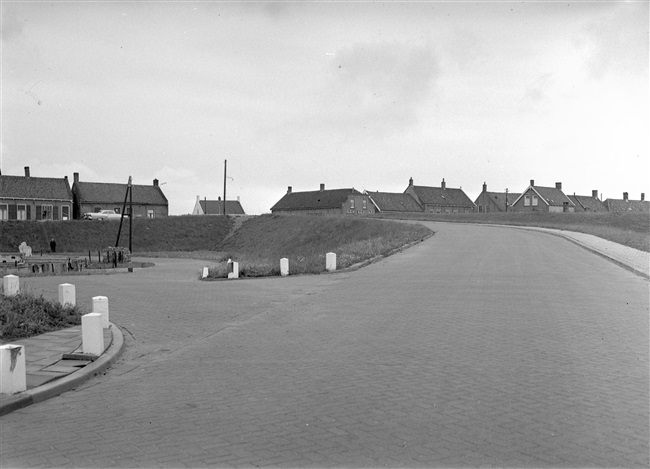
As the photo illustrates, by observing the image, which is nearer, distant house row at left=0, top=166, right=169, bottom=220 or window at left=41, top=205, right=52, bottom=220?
distant house row at left=0, top=166, right=169, bottom=220

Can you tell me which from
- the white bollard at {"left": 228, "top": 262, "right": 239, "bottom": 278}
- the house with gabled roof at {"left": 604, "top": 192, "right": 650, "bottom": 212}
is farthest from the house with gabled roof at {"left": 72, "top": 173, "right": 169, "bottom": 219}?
the house with gabled roof at {"left": 604, "top": 192, "right": 650, "bottom": 212}

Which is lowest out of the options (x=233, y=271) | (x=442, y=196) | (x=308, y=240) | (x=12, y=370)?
(x=308, y=240)

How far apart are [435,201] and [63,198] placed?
214ft

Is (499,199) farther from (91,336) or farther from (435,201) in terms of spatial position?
(91,336)

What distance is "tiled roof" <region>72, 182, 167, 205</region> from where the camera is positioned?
298 feet

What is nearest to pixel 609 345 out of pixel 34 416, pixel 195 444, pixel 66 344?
pixel 195 444

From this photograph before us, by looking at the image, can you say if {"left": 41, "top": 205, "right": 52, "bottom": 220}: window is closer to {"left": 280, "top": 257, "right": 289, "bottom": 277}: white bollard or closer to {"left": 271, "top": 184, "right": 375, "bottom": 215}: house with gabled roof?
{"left": 271, "top": 184, "right": 375, "bottom": 215}: house with gabled roof

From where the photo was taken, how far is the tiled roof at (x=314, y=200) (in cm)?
10831

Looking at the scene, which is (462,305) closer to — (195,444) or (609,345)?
(609,345)

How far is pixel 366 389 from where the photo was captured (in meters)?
6.68

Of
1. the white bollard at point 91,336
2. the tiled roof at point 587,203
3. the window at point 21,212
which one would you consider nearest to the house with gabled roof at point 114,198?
the window at point 21,212

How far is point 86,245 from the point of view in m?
66.5

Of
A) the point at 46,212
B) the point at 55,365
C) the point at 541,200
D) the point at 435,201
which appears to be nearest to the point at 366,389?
the point at 55,365

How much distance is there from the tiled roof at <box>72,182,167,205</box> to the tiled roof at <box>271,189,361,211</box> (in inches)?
1075
